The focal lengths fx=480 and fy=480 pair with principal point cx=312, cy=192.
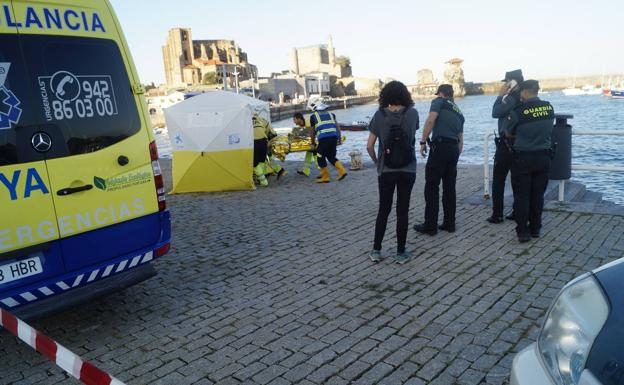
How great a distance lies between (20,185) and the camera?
3564mm

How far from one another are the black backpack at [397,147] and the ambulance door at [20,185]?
10.6ft

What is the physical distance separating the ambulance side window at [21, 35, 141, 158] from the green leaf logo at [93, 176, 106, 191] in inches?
9.6

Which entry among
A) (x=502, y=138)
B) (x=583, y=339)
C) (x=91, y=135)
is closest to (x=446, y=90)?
(x=502, y=138)

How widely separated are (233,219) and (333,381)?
17.5 feet

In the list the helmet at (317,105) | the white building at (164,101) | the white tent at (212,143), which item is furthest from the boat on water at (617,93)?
the white tent at (212,143)

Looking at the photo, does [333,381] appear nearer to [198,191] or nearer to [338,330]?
[338,330]

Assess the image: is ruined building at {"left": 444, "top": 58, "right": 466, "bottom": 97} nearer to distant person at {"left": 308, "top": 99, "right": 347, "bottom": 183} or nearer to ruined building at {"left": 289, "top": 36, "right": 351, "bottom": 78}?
ruined building at {"left": 289, "top": 36, "right": 351, "bottom": 78}

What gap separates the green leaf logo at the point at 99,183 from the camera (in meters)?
4.01

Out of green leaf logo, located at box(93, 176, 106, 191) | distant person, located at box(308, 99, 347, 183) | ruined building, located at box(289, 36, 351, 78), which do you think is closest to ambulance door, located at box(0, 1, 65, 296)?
green leaf logo, located at box(93, 176, 106, 191)

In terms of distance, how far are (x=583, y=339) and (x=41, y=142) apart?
3.77 meters

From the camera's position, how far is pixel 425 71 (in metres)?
158

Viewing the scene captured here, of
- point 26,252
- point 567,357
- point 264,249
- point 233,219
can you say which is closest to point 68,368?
point 26,252

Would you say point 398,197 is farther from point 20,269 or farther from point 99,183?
point 20,269

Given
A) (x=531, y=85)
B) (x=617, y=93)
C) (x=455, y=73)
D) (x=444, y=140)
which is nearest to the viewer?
(x=531, y=85)
